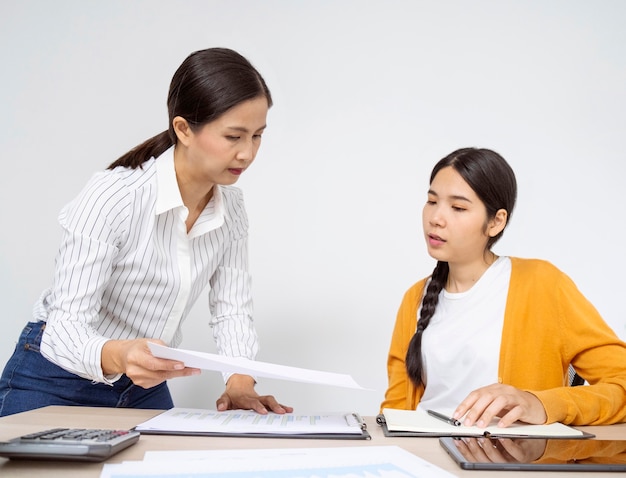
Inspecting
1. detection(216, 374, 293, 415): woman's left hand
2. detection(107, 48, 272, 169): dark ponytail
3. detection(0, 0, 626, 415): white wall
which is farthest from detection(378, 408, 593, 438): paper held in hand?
detection(0, 0, 626, 415): white wall

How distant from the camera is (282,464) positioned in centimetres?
78

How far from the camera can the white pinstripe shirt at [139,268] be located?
1187 millimetres

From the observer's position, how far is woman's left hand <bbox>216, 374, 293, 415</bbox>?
122cm

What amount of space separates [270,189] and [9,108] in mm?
1045

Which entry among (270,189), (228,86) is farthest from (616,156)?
(228,86)

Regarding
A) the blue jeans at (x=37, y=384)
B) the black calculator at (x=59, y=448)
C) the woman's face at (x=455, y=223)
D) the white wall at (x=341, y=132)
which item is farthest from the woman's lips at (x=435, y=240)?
the black calculator at (x=59, y=448)

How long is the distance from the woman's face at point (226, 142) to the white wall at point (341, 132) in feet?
2.97

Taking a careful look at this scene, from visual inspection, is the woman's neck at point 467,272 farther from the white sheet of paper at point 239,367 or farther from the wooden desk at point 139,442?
the white sheet of paper at point 239,367

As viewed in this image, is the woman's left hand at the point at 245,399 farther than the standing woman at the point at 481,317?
No

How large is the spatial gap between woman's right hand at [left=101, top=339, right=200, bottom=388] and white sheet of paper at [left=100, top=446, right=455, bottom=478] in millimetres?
188

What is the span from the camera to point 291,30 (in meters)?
2.32

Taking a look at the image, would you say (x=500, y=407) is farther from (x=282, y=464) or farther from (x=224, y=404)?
(x=224, y=404)

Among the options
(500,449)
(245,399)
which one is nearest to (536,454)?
(500,449)

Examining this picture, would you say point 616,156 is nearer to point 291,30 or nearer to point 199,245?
point 291,30
